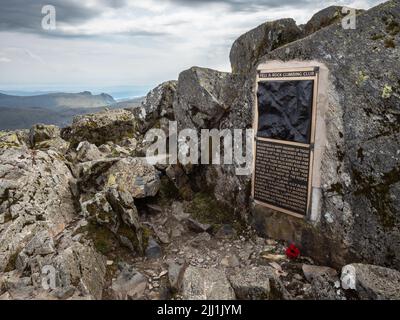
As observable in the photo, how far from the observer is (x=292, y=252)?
8.85 metres

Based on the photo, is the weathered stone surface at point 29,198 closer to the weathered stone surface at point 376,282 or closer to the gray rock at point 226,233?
the gray rock at point 226,233

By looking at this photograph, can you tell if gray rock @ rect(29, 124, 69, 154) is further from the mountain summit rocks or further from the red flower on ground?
the red flower on ground

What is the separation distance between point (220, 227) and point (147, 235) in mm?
2394

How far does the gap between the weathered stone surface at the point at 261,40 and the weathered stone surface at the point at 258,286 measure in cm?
643

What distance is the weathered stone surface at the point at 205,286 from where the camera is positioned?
7.31 metres

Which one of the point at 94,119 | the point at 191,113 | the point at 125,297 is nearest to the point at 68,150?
the point at 94,119

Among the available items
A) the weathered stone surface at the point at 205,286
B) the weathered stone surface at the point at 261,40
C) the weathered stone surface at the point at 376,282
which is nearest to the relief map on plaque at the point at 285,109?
the weathered stone surface at the point at 261,40

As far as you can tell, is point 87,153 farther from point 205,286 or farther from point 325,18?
point 325,18

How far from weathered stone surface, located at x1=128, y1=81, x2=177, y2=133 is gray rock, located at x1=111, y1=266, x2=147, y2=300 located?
766 cm

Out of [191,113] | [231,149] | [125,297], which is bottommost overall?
[125,297]

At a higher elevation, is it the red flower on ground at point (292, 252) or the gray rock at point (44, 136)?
the gray rock at point (44, 136)

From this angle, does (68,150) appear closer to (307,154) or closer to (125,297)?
(125,297)
